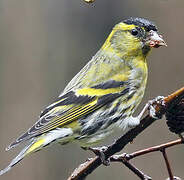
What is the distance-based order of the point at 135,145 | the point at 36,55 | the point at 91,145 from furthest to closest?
the point at 36,55
the point at 135,145
the point at 91,145

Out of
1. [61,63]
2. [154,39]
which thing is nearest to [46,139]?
[154,39]

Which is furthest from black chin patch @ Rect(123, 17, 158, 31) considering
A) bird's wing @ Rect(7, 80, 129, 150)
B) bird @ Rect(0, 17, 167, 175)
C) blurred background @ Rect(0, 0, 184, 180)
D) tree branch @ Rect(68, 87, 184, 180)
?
blurred background @ Rect(0, 0, 184, 180)

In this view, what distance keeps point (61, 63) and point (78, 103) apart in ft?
10.4

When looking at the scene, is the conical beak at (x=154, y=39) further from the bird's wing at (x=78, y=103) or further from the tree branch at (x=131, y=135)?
the tree branch at (x=131, y=135)

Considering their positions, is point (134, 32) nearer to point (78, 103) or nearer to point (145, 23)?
point (145, 23)

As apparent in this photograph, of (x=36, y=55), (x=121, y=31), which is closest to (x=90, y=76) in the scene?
(x=121, y=31)

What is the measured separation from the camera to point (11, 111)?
7.19m

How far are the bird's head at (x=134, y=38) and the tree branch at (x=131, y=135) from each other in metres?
1.05

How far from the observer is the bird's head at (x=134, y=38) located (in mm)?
4359

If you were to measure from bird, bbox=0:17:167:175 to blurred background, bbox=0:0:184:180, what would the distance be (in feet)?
7.79

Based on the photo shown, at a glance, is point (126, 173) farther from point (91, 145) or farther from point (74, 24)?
point (91, 145)

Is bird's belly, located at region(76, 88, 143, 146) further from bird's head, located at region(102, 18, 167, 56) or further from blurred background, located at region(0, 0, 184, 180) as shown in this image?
blurred background, located at region(0, 0, 184, 180)

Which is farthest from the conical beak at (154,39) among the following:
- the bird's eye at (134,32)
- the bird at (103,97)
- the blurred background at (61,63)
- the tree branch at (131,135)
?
the blurred background at (61,63)

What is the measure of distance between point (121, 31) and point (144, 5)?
9.94ft
